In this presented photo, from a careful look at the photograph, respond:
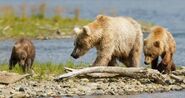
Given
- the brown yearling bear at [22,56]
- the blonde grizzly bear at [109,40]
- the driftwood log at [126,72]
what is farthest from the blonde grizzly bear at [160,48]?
the brown yearling bear at [22,56]

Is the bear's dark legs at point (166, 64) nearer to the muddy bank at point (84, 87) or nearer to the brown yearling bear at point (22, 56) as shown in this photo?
→ the muddy bank at point (84, 87)

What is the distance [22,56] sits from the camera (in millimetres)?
16844

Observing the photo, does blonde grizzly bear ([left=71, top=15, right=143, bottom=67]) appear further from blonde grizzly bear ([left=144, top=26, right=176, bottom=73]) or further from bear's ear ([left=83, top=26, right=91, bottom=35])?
blonde grizzly bear ([left=144, top=26, right=176, bottom=73])

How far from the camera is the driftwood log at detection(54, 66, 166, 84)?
14906mm

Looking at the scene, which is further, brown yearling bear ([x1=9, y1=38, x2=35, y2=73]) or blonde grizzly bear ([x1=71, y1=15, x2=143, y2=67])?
brown yearling bear ([x1=9, y1=38, x2=35, y2=73])

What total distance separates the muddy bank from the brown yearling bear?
1.25 m

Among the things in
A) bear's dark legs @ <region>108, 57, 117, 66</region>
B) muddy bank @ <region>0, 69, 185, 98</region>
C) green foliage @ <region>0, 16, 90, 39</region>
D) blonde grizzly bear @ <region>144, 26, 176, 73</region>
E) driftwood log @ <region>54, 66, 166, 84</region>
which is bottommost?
muddy bank @ <region>0, 69, 185, 98</region>

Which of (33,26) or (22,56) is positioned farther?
(33,26)

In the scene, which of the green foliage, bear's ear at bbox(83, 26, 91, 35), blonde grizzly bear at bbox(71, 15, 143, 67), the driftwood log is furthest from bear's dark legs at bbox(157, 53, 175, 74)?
the green foliage

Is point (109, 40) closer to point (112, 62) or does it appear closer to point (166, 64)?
point (112, 62)

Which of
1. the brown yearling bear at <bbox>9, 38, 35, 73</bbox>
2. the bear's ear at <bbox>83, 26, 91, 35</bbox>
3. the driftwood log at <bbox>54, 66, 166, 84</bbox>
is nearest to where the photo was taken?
the driftwood log at <bbox>54, 66, 166, 84</bbox>

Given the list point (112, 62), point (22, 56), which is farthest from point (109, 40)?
point (22, 56)

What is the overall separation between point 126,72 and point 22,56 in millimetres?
2897

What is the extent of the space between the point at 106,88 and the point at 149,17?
104ft
